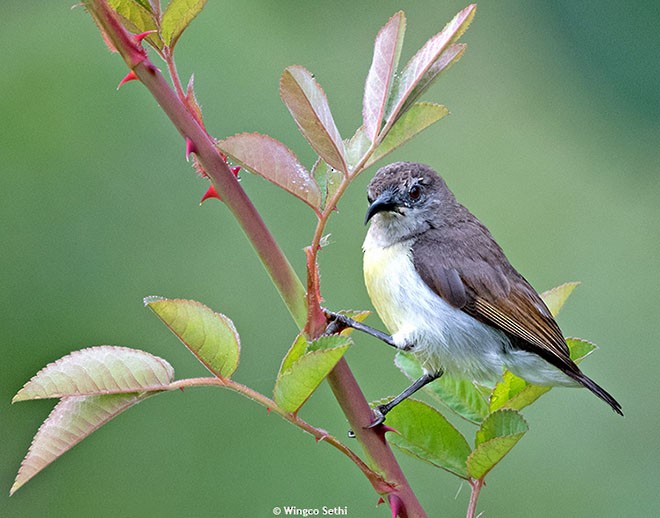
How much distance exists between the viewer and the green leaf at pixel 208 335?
1019 mm

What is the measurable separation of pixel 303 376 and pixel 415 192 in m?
1.14

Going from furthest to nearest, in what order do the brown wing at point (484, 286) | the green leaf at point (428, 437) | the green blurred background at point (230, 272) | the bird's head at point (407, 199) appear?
1. the green blurred background at point (230, 272)
2. the bird's head at point (407, 199)
3. the brown wing at point (484, 286)
4. the green leaf at point (428, 437)

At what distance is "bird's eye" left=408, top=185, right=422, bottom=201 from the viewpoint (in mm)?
2055

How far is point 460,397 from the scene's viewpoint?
4.60ft

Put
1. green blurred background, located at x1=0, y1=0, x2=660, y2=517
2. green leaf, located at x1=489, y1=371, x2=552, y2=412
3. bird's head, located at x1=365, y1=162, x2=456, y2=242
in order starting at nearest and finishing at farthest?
green leaf, located at x1=489, y1=371, x2=552, y2=412, bird's head, located at x1=365, y1=162, x2=456, y2=242, green blurred background, located at x1=0, y1=0, x2=660, y2=517

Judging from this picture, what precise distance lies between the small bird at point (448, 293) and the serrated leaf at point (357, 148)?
590mm

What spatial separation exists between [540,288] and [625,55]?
2378mm

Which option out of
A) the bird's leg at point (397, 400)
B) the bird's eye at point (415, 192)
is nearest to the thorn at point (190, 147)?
the bird's leg at point (397, 400)

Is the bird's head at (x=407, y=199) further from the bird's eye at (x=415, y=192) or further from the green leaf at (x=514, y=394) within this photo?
the green leaf at (x=514, y=394)

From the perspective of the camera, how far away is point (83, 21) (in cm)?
377

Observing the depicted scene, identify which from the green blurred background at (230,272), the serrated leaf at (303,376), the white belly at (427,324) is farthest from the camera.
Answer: the green blurred background at (230,272)

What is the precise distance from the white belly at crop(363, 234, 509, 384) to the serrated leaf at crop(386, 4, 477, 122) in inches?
27.0

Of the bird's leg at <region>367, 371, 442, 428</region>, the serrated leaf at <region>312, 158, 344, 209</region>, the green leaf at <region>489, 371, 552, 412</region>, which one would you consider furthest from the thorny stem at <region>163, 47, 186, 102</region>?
the green leaf at <region>489, 371, 552, 412</region>

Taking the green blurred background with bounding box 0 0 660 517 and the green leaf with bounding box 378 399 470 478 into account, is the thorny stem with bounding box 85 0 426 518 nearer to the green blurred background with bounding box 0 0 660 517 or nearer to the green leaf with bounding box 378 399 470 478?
the green leaf with bounding box 378 399 470 478
